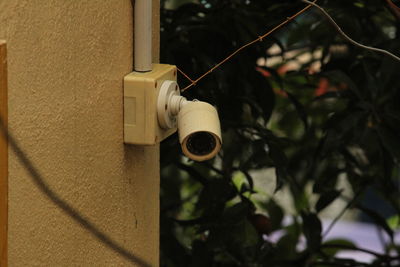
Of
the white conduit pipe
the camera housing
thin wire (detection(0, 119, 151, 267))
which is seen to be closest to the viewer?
thin wire (detection(0, 119, 151, 267))

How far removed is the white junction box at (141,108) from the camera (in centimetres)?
144

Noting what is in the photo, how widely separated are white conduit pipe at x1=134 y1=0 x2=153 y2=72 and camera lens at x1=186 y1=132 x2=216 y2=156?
6.3 inches

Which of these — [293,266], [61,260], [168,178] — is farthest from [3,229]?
[168,178]

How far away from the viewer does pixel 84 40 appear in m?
1.31

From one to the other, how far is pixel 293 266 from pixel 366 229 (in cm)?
500

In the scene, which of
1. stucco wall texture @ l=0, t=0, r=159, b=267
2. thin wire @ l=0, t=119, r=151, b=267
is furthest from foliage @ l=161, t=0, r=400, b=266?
thin wire @ l=0, t=119, r=151, b=267

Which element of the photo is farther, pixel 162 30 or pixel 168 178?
pixel 168 178

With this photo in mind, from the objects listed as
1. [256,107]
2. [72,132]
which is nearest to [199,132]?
[72,132]

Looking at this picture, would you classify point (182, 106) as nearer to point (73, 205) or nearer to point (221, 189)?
point (73, 205)

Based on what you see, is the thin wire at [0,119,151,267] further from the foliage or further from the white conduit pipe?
the foliage

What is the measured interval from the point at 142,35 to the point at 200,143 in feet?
0.70

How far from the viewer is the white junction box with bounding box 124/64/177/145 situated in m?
1.44

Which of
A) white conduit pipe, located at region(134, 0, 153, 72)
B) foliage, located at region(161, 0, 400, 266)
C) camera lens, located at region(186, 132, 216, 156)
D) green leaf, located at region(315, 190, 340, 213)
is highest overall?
white conduit pipe, located at region(134, 0, 153, 72)

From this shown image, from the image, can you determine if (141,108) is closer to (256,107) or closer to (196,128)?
(196,128)
